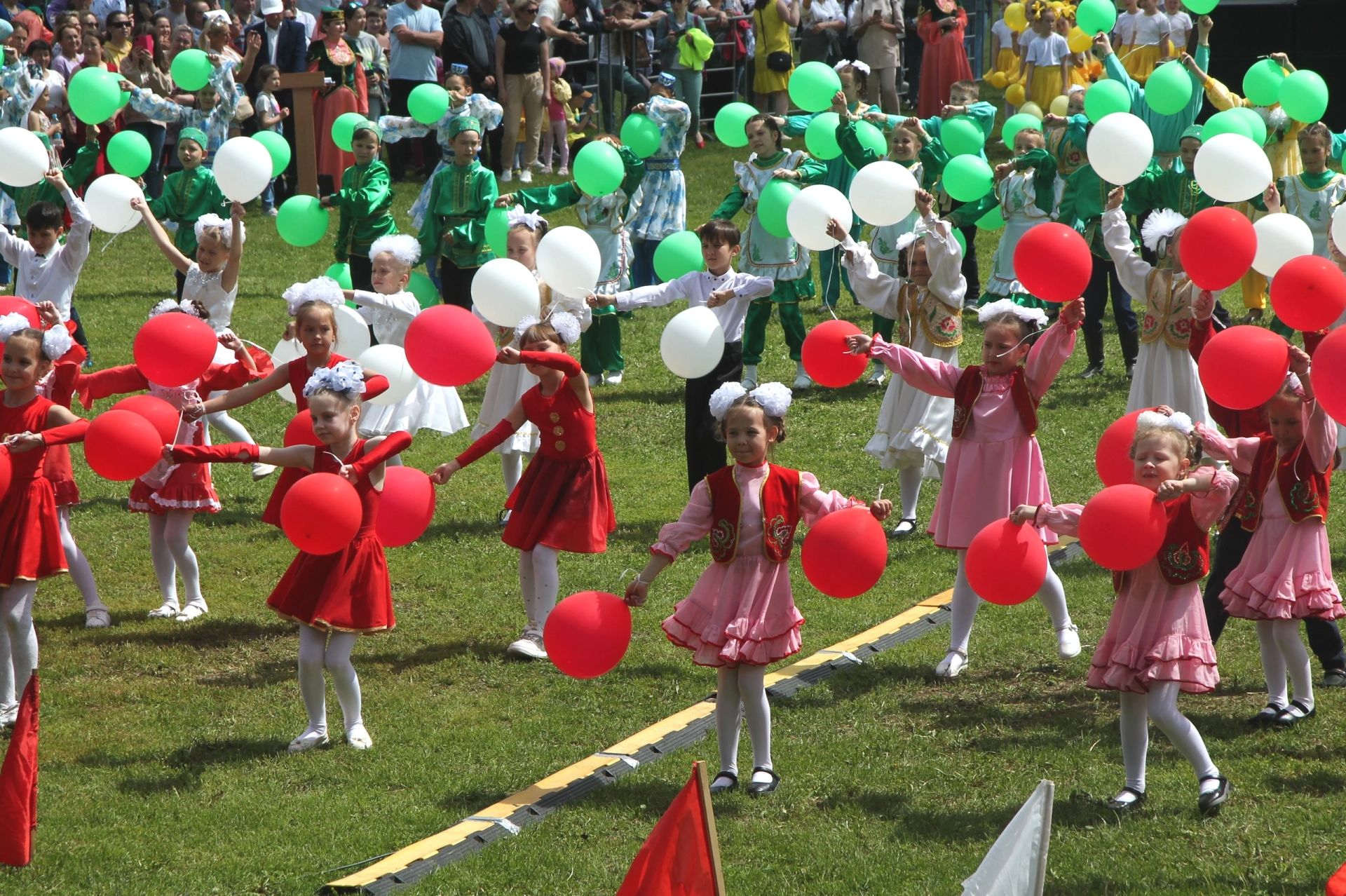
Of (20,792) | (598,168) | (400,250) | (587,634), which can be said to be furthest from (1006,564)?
(598,168)

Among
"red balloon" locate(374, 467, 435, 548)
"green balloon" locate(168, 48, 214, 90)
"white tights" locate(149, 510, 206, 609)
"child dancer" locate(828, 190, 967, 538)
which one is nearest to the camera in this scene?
"red balloon" locate(374, 467, 435, 548)

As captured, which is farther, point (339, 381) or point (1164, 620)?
point (339, 381)

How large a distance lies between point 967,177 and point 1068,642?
4978mm

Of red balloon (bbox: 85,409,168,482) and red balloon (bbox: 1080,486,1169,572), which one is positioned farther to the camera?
red balloon (bbox: 85,409,168,482)

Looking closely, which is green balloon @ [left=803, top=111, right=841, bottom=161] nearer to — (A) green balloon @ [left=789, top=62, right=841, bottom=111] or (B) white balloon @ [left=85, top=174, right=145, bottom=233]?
(A) green balloon @ [left=789, top=62, right=841, bottom=111]

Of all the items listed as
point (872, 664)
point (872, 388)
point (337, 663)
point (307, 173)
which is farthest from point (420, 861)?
point (307, 173)

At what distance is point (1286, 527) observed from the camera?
6.11m

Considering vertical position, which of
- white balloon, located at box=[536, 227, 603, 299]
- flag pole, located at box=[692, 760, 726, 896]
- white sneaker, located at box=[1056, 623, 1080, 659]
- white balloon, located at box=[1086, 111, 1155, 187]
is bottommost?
white sneaker, located at box=[1056, 623, 1080, 659]

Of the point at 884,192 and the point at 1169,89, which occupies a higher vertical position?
the point at 1169,89

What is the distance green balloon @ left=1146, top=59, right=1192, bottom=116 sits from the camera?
35.4 ft

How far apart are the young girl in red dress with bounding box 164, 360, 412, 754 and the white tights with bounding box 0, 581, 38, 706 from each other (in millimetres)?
988

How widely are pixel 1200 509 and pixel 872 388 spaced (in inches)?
279

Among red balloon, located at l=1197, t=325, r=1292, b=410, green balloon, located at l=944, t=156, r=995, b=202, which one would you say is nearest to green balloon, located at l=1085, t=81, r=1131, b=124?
green balloon, located at l=944, t=156, r=995, b=202

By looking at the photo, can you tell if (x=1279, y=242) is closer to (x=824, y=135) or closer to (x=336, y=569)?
(x=336, y=569)
